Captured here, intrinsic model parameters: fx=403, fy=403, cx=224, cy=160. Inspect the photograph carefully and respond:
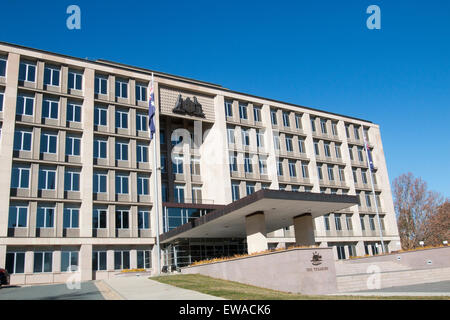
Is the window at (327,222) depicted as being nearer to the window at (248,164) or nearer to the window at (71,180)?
the window at (248,164)

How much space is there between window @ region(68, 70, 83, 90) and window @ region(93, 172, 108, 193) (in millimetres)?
10305

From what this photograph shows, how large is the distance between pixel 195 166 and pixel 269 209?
83.2 feet

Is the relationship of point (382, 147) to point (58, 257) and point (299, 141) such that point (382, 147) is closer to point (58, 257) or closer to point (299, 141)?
point (299, 141)

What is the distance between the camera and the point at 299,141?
60.6 meters

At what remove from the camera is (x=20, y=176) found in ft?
129

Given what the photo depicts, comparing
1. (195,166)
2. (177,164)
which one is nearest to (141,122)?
(177,164)

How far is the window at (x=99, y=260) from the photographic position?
133ft

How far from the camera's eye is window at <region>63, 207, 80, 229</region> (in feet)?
132

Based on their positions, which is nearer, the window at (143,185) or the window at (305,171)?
the window at (143,185)

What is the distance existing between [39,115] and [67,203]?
9.71 metres

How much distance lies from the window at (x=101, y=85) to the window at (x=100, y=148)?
235 inches

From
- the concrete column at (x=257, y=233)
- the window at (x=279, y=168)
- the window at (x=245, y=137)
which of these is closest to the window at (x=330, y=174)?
the window at (x=279, y=168)

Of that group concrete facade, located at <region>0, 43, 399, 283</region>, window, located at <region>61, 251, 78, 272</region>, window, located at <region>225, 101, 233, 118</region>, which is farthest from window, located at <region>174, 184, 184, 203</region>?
window, located at <region>61, 251, 78, 272</region>
